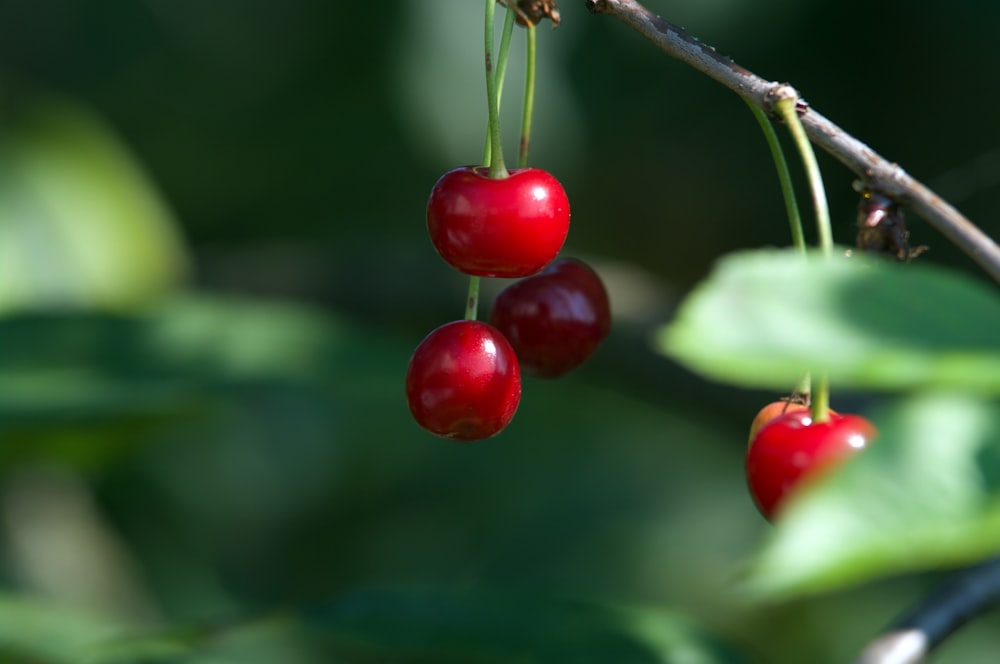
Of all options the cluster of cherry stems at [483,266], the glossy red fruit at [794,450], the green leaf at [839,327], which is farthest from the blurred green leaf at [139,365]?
the green leaf at [839,327]

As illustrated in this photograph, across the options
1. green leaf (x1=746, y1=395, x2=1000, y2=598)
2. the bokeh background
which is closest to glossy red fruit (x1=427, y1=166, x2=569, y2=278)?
green leaf (x1=746, y1=395, x2=1000, y2=598)

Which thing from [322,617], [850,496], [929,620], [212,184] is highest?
[212,184]

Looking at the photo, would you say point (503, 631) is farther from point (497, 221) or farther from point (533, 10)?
point (533, 10)

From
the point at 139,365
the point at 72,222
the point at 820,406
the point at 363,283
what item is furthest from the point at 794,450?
the point at 72,222

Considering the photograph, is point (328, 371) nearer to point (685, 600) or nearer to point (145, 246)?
point (145, 246)

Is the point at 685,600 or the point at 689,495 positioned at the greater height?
the point at 689,495

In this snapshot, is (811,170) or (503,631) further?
(503,631)

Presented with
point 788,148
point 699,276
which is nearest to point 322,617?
point 788,148
